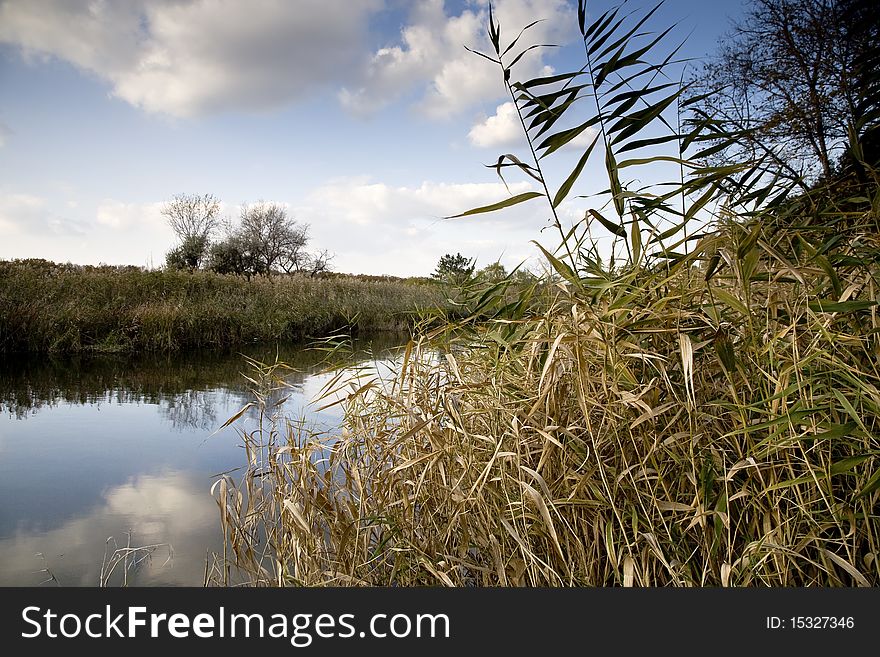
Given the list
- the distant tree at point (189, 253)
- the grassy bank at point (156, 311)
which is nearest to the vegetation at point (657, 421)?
the grassy bank at point (156, 311)

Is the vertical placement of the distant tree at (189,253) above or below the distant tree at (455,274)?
above

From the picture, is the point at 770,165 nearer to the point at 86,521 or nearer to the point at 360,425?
the point at 360,425

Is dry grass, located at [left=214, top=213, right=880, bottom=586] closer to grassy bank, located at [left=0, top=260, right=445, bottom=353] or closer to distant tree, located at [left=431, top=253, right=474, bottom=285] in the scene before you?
distant tree, located at [left=431, top=253, right=474, bottom=285]

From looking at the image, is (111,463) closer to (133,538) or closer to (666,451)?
(133,538)

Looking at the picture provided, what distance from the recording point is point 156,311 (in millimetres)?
9602

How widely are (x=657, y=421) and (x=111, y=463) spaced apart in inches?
151

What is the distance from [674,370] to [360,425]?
4.03 feet

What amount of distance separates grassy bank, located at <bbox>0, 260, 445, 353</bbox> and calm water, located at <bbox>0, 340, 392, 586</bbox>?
37.9 inches

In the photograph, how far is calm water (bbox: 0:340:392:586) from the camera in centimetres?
263

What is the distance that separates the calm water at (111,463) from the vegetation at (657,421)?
2.53 feet

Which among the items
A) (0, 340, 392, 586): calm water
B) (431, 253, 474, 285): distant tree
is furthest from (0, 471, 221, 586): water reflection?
(431, 253, 474, 285): distant tree

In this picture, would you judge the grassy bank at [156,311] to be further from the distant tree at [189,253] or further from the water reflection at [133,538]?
the distant tree at [189,253]

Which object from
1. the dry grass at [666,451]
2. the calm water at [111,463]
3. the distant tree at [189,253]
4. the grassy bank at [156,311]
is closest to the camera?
the dry grass at [666,451]

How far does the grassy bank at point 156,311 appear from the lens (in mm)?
8297
